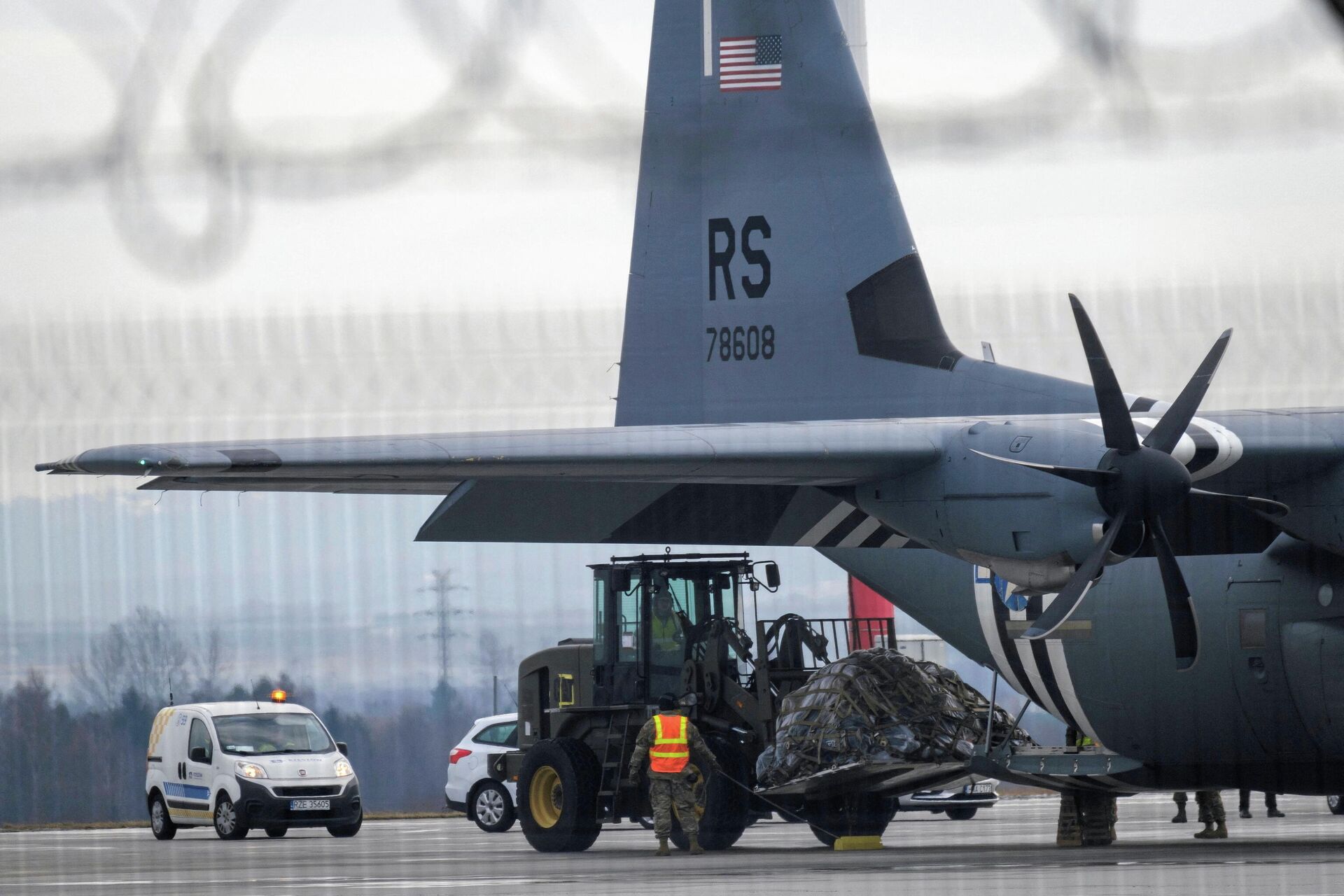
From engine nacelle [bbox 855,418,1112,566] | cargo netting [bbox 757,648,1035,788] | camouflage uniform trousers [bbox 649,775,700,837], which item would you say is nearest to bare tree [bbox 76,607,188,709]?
engine nacelle [bbox 855,418,1112,566]

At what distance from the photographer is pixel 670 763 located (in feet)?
51.5

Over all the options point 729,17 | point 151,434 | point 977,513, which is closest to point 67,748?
point 151,434

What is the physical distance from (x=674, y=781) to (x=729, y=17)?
794 centimetres

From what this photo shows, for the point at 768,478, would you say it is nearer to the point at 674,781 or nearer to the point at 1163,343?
the point at 674,781

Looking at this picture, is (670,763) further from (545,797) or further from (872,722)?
(545,797)

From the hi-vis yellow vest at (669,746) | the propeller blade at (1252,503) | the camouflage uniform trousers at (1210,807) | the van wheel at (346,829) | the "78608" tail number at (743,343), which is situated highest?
the "78608" tail number at (743,343)

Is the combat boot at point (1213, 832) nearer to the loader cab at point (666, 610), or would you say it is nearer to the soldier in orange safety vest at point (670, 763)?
the loader cab at point (666, 610)

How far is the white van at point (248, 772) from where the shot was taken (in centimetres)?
2200

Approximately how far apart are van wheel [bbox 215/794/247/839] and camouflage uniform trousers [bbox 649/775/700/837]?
26.4 ft

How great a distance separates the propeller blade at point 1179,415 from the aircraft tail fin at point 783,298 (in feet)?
11.0

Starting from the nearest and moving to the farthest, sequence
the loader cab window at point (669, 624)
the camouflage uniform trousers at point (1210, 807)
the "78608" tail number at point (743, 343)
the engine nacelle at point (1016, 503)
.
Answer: the engine nacelle at point (1016, 503) < the camouflage uniform trousers at point (1210, 807) < the loader cab window at point (669, 624) < the "78608" tail number at point (743, 343)

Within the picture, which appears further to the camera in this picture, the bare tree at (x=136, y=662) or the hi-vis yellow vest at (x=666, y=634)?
the hi-vis yellow vest at (x=666, y=634)

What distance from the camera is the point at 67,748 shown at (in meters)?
7.27

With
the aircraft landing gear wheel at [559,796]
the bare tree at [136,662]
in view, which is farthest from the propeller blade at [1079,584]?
the aircraft landing gear wheel at [559,796]
